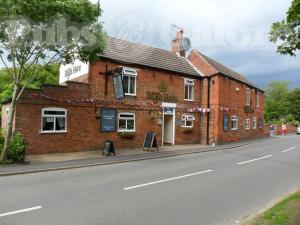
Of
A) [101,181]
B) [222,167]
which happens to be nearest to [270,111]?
[222,167]

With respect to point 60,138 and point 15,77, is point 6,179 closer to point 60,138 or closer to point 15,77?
point 15,77

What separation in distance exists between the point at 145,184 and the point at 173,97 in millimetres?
13494

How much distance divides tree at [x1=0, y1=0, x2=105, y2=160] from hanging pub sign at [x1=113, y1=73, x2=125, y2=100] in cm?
321

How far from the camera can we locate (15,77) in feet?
42.0

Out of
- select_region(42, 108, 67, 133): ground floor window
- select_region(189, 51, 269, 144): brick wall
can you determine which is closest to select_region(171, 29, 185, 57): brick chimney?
select_region(189, 51, 269, 144): brick wall

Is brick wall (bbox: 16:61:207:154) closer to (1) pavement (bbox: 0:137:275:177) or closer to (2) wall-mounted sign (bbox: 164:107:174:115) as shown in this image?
(2) wall-mounted sign (bbox: 164:107:174:115)

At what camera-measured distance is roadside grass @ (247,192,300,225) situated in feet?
17.8

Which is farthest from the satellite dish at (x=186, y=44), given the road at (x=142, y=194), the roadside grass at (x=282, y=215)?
the roadside grass at (x=282, y=215)

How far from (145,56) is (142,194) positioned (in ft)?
49.2

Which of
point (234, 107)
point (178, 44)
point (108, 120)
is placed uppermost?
point (178, 44)

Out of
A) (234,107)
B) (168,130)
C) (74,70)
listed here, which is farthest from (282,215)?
(234,107)

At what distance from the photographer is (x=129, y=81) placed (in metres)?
19.6

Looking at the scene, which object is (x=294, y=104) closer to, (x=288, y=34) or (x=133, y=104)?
(x=133, y=104)

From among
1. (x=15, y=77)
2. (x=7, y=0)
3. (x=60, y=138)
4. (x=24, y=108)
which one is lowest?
(x=60, y=138)
